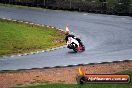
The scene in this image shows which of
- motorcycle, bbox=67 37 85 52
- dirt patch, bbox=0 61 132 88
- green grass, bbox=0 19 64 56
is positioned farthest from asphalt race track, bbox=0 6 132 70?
green grass, bbox=0 19 64 56

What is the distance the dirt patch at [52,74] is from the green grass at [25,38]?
5418mm

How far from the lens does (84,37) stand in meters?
32.6

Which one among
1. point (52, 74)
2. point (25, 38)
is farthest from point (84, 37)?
point (52, 74)

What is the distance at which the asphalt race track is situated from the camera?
2554 centimetres

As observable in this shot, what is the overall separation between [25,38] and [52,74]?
1023 cm

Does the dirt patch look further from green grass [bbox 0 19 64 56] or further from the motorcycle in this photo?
green grass [bbox 0 19 64 56]

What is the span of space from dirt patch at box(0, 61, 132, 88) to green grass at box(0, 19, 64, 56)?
5418mm

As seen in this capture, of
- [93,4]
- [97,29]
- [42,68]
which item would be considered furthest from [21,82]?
[93,4]

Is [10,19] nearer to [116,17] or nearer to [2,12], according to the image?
[2,12]

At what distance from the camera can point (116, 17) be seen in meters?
41.0

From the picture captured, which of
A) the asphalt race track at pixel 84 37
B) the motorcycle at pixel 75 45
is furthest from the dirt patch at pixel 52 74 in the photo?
the motorcycle at pixel 75 45

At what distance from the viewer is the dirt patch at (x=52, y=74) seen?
21.8m

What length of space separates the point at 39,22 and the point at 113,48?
1252 centimetres

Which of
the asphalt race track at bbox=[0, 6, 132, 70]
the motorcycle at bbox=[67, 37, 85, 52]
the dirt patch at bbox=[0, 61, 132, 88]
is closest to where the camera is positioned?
the dirt patch at bbox=[0, 61, 132, 88]
